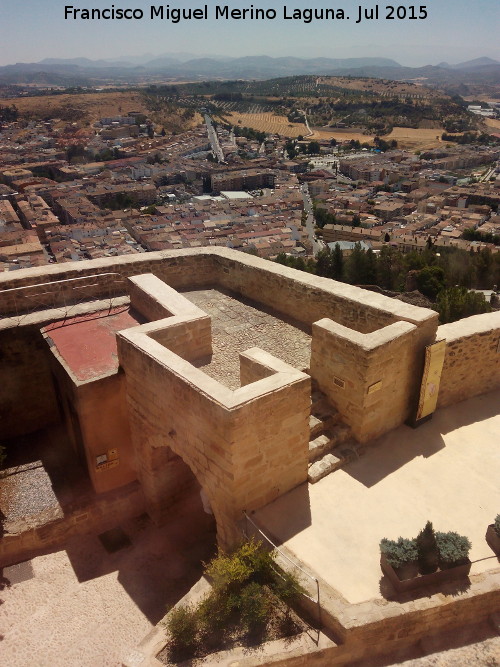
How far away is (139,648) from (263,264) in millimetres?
5628

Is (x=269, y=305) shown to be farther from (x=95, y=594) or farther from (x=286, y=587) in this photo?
(x=286, y=587)

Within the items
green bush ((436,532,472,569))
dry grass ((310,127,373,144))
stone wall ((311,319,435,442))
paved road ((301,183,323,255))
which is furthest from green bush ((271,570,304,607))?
dry grass ((310,127,373,144))

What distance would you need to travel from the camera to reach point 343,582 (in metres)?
4.34

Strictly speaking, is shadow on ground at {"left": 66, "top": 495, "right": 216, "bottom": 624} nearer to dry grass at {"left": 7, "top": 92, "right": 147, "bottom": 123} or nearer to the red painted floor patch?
the red painted floor patch

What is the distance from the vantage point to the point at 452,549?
4.34 m

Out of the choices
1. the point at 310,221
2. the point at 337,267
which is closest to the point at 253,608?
the point at 337,267

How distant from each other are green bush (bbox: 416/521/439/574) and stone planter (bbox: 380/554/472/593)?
5 centimetres

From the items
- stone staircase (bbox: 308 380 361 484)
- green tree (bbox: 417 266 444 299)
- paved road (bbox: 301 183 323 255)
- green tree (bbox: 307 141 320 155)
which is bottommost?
paved road (bbox: 301 183 323 255)

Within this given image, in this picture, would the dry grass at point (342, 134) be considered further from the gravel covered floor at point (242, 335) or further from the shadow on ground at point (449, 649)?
the shadow on ground at point (449, 649)

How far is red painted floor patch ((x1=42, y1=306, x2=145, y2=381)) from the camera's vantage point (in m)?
6.49

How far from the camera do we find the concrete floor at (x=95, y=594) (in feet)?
17.4

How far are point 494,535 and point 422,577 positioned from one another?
0.89 meters

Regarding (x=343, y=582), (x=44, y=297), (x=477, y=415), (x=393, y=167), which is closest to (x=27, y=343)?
(x=44, y=297)

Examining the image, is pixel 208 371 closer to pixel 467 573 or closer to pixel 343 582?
pixel 343 582
